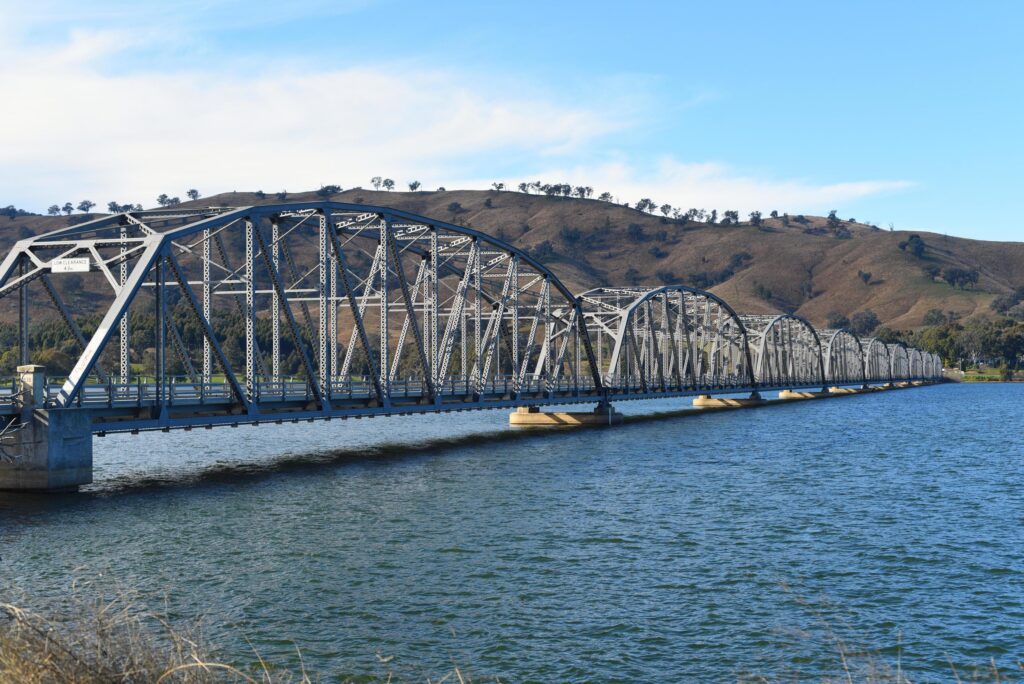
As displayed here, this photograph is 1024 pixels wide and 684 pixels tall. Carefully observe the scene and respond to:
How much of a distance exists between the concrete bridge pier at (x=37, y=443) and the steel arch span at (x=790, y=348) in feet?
375

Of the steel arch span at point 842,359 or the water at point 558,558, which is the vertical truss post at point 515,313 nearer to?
the water at point 558,558

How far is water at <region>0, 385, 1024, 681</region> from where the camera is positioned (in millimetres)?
19141

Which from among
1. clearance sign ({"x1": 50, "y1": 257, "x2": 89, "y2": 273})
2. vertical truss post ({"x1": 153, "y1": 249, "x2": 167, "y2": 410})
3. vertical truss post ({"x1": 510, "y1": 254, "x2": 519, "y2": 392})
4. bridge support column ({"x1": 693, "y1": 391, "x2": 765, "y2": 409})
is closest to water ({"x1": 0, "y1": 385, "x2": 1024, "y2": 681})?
vertical truss post ({"x1": 153, "y1": 249, "x2": 167, "y2": 410})

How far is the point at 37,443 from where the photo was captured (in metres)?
35.3

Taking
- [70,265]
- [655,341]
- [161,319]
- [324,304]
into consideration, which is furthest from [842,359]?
[70,265]

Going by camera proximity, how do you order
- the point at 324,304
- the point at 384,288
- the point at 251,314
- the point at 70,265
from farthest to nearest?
the point at 384,288 → the point at 324,304 → the point at 251,314 → the point at 70,265

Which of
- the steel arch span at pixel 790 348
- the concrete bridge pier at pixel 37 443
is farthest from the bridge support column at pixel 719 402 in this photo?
the concrete bridge pier at pixel 37 443

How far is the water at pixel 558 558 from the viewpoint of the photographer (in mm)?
19141

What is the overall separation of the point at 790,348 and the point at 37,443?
136 m

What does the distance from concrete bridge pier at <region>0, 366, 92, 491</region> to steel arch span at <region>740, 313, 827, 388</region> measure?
114 meters

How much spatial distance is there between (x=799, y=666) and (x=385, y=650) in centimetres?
749

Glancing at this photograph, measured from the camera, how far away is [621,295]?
3984 inches

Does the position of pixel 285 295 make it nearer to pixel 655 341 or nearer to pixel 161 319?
pixel 161 319

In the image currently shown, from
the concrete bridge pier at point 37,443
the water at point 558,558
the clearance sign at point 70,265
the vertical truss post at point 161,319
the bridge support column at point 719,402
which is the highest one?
the clearance sign at point 70,265
